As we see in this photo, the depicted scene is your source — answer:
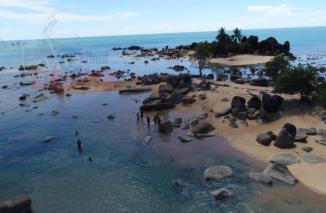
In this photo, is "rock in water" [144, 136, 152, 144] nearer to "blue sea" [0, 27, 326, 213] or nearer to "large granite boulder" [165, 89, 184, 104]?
"blue sea" [0, 27, 326, 213]

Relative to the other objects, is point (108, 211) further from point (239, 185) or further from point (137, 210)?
point (239, 185)

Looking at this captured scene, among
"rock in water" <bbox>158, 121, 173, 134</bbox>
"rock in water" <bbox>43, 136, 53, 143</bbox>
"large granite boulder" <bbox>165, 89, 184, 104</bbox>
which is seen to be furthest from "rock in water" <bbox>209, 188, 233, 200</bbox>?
"large granite boulder" <bbox>165, 89, 184, 104</bbox>

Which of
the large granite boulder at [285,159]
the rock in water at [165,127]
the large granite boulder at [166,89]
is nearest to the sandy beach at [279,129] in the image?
the large granite boulder at [285,159]

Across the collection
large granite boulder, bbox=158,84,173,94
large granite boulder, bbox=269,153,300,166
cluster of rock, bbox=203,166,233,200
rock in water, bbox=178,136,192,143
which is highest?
large granite boulder, bbox=158,84,173,94

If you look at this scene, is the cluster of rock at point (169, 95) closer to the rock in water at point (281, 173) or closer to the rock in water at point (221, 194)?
the rock in water at point (281, 173)

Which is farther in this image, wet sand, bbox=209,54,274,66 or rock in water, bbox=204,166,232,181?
wet sand, bbox=209,54,274,66

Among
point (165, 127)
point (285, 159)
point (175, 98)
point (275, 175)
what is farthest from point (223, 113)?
point (275, 175)

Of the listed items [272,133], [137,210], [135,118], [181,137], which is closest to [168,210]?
[137,210]
